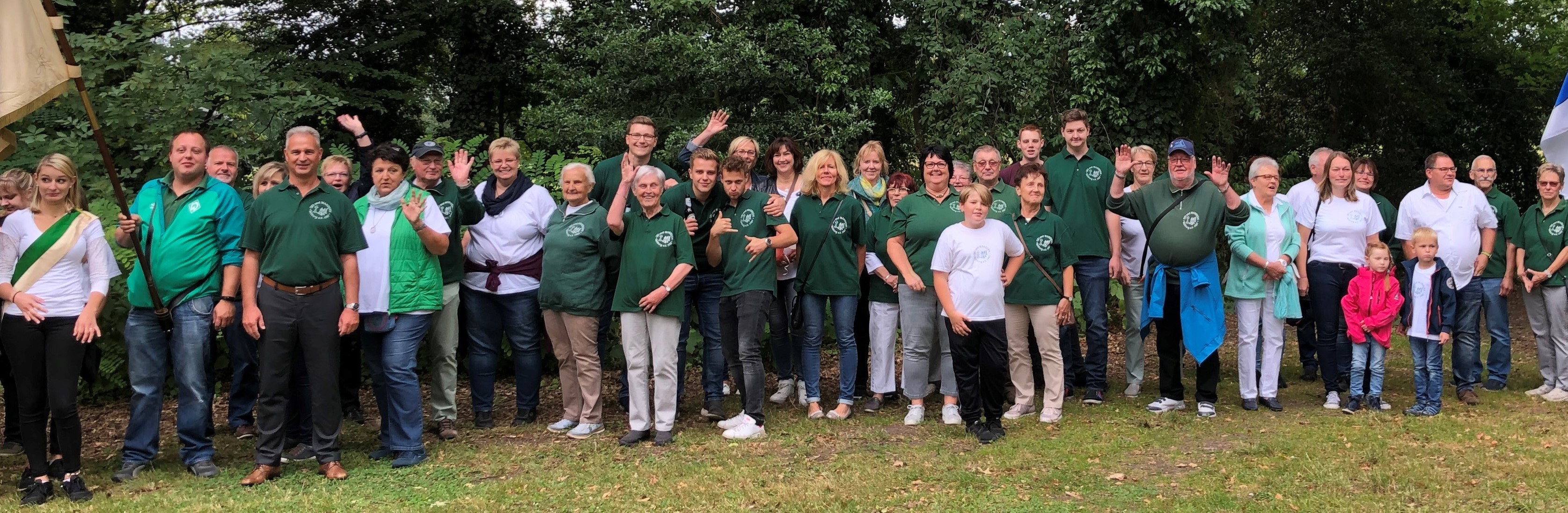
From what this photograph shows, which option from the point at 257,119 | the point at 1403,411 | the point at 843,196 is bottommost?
the point at 1403,411

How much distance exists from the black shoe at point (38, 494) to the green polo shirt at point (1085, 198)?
598 cm

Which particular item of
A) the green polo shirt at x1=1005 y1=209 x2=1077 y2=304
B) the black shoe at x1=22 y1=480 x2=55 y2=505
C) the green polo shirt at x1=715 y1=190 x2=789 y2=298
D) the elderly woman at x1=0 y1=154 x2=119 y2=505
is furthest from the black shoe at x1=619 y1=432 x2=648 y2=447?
the black shoe at x1=22 y1=480 x2=55 y2=505

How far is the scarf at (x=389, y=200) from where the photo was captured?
645 cm

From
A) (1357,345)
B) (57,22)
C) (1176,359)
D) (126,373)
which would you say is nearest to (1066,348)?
(1176,359)

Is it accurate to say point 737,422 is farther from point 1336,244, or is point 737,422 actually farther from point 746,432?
point 1336,244

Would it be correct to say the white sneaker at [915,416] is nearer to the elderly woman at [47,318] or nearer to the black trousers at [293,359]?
the black trousers at [293,359]

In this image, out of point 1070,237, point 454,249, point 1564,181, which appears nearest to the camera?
point 454,249

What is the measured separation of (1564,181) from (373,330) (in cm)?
796

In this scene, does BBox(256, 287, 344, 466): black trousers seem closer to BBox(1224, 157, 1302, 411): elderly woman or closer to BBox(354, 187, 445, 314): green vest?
BBox(354, 187, 445, 314): green vest

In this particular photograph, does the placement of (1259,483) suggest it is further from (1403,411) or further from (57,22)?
(57,22)

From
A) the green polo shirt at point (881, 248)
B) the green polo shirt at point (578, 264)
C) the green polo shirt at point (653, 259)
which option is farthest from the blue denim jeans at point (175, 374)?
the green polo shirt at point (881, 248)

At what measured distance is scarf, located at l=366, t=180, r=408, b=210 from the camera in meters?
6.45

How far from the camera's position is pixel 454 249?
7.01m

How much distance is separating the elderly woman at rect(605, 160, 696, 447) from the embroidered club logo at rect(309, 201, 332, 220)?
1550 millimetres
